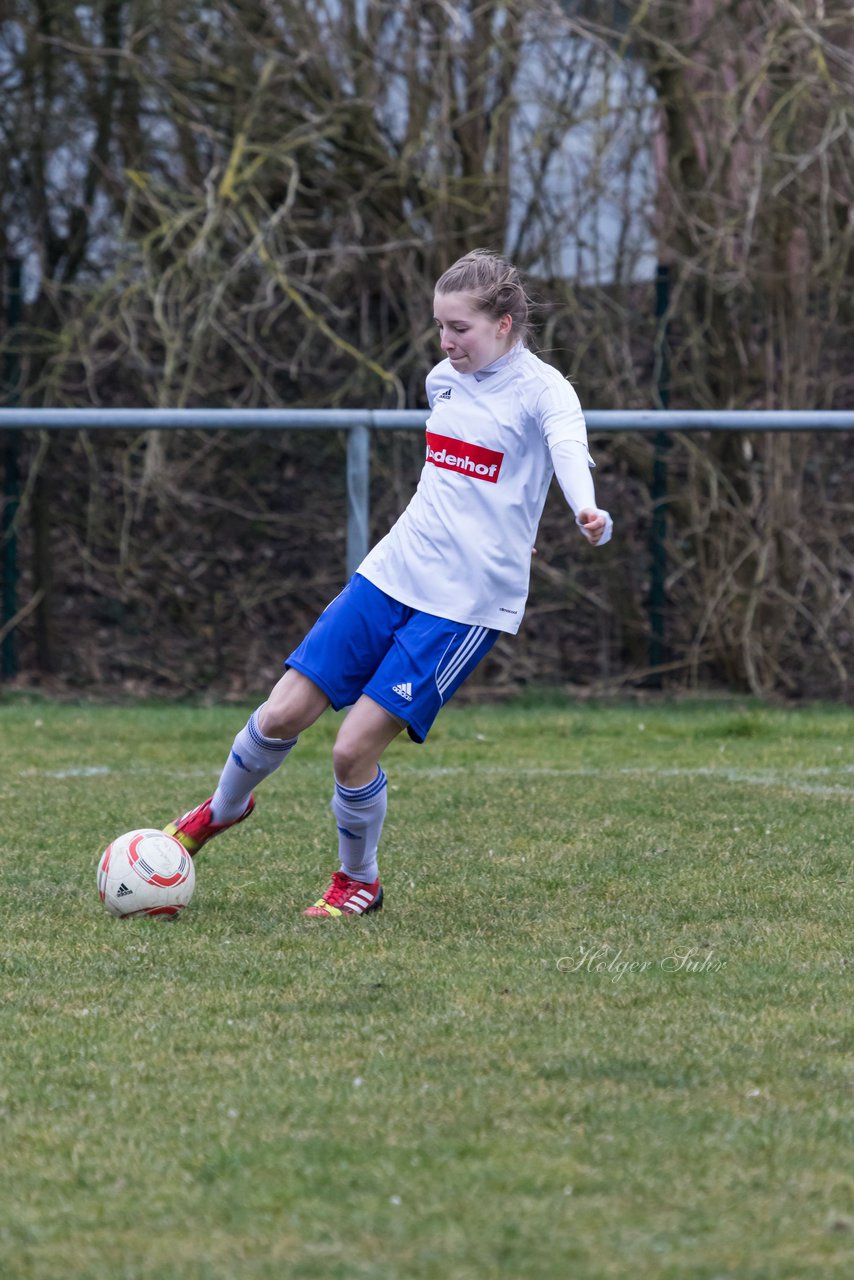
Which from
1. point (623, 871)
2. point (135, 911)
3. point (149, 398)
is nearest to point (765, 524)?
point (149, 398)

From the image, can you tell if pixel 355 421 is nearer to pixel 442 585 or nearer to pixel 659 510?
pixel 659 510

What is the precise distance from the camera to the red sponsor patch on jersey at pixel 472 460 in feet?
15.3

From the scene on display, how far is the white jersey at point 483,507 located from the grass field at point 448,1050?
851mm

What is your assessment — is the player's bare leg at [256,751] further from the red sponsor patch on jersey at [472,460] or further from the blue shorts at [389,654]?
the red sponsor patch on jersey at [472,460]

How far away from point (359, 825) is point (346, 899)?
0.20 m

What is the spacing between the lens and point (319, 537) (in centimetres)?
1106

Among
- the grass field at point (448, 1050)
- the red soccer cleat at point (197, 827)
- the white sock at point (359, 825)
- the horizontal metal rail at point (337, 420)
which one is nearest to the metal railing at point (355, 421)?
the horizontal metal rail at point (337, 420)

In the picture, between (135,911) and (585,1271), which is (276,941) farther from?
(585,1271)

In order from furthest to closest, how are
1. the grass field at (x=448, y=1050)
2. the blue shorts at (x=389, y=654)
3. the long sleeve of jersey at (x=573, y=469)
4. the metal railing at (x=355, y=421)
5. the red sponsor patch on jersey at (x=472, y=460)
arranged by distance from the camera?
the metal railing at (x=355, y=421)
the red sponsor patch on jersey at (x=472, y=460)
the blue shorts at (x=389, y=654)
the long sleeve of jersey at (x=573, y=469)
the grass field at (x=448, y=1050)

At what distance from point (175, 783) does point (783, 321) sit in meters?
5.15

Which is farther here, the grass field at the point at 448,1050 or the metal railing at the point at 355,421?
the metal railing at the point at 355,421

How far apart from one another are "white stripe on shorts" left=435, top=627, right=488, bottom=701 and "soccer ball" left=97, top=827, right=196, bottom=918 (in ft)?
2.69

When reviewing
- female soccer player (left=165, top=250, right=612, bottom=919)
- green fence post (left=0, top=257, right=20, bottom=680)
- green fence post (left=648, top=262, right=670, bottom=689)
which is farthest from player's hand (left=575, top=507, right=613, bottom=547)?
green fence post (left=0, top=257, right=20, bottom=680)

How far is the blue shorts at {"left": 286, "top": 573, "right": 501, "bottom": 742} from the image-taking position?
4523 mm
